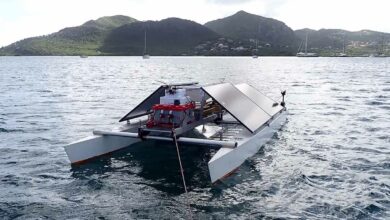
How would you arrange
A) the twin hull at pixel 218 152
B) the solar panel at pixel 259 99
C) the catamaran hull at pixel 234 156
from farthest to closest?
the solar panel at pixel 259 99 < the twin hull at pixel 218 152 < the catamaran hull at pixel 234 156

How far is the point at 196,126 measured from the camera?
719 inches

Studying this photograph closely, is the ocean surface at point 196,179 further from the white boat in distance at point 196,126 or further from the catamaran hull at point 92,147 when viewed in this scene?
the white boat in distance at point 196,126

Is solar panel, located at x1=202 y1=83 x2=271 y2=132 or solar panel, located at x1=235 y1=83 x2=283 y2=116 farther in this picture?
solar panel, located at x1=235 y1=83 x2=283 y2=116

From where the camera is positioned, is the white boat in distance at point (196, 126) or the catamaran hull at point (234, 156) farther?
the white boat in distance at point (196, 126)

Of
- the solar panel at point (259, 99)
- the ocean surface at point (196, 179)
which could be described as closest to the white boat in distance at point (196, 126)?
the ocean surface at point (196, 179)

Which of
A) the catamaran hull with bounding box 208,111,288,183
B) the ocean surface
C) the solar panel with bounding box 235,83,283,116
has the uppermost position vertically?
the solar panel with bounding box 235,83,283,116

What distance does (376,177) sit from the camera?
15.2 meters

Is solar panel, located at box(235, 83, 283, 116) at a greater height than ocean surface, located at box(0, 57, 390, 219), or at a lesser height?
greater

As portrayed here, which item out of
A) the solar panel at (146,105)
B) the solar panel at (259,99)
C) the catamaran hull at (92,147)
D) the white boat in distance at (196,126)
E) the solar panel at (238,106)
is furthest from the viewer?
the solar panel at (259,99)

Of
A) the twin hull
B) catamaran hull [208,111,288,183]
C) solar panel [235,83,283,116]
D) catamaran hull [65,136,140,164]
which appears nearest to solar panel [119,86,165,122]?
the twin hull

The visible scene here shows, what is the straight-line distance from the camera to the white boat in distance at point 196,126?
15.2 metres

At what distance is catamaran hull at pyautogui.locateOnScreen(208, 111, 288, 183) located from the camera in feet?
44.5

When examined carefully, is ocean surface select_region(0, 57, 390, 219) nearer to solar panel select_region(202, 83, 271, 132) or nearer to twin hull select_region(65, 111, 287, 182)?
twin hull select_region(65, 111, 287, 182)

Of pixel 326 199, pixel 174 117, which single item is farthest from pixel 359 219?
pixel 174 117
